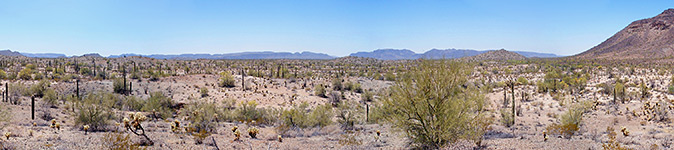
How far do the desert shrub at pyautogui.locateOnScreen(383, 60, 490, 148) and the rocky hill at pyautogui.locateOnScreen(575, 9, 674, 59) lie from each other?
3146 inches

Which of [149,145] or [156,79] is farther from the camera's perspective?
[156,79]

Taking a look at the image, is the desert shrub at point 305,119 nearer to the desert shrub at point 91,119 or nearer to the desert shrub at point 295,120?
the desert shrub at point 295,120

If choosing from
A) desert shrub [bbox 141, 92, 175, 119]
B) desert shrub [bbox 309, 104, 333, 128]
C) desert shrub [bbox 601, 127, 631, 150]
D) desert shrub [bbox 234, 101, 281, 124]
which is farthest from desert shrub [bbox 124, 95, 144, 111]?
desert shrub [bbox 601, 127, 631, 150]

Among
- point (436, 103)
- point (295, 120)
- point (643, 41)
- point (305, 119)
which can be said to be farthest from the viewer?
point (643, 41)

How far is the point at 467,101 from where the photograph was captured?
979 centimetres

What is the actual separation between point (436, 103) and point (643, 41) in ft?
338

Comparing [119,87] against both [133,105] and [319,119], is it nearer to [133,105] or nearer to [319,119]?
[133,105]

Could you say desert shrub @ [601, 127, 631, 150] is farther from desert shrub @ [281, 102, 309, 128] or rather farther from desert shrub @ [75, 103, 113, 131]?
desert shrub @ [75, 103, 113, 131]

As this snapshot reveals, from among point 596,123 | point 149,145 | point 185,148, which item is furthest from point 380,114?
point 596,123

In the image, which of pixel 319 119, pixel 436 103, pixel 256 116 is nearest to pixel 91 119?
pixel 256 116

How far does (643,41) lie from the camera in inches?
3327

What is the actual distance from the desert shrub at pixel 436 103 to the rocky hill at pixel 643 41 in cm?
7990

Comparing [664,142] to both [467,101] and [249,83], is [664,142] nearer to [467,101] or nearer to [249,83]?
[467,101]

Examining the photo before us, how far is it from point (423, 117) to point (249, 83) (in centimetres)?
2856
